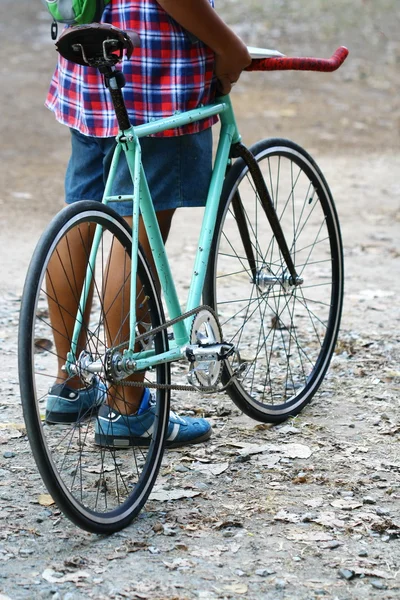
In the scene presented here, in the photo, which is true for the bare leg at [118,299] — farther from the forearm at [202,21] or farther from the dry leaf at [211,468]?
the forearm at [202,21]

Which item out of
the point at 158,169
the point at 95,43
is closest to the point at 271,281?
the point at 158,169

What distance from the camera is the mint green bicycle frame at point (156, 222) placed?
101 inches

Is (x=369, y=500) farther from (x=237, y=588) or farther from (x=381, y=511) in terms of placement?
(x=237, y=588)

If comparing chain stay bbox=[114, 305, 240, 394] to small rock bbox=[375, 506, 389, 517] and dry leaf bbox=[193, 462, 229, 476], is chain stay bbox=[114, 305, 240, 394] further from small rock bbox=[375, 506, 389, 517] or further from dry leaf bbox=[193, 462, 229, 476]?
small rock bbox=[375, 506, 389, 517]

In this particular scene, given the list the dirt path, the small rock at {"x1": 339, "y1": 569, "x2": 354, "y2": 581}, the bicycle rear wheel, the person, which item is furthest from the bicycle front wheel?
the small rock at {"x1": 339, "y1": 569, "x2": 354, "y2": 581}

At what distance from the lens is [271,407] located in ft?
10.9

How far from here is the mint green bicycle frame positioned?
8.40ft

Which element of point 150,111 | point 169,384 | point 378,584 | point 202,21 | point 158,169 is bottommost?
point 378,584

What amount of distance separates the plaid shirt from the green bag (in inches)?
3.4

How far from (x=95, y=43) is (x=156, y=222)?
52cm

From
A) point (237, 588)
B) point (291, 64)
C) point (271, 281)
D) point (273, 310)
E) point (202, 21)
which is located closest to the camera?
point (237, 588)

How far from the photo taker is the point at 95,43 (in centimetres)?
246

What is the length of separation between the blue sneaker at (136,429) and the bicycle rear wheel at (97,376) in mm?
31

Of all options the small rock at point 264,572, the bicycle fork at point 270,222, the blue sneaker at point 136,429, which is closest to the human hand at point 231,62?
the bicycle fork at point 270,222
